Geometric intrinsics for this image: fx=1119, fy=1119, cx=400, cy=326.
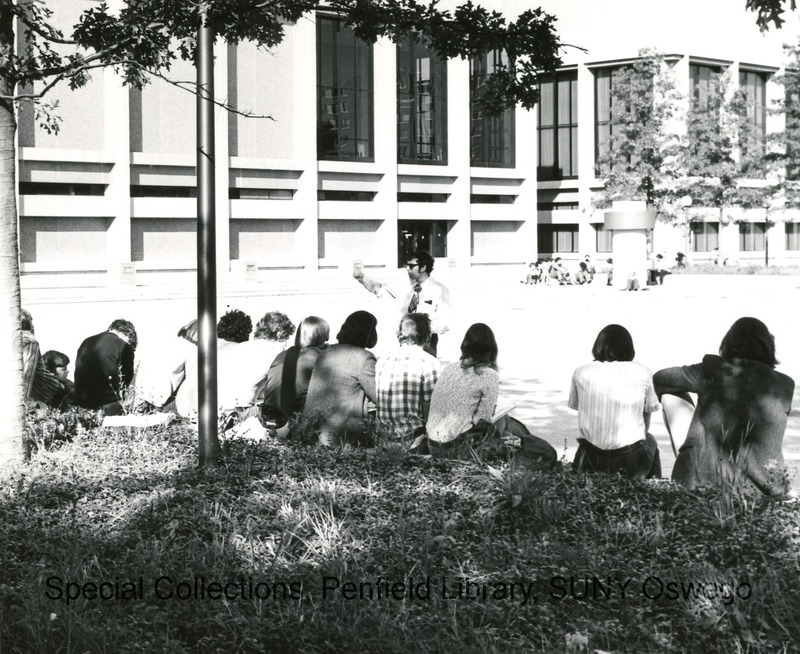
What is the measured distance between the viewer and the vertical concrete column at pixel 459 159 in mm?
55188

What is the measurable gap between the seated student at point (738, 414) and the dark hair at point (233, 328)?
414 cm

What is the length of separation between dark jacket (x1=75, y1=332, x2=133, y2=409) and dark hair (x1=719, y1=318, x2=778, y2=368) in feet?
15.9

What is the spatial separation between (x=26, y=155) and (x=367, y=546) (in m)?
40.2

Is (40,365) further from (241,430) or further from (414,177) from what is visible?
(414,177)

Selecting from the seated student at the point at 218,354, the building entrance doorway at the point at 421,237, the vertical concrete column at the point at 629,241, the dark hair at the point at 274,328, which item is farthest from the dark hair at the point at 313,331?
the building entrance doorway at the point at 421,237

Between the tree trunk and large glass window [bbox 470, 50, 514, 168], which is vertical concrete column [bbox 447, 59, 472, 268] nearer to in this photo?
large glass window [bbox 470, 50, 514, 168]

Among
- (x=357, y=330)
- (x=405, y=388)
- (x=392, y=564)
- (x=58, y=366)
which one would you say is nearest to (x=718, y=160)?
(x=58, y=366)

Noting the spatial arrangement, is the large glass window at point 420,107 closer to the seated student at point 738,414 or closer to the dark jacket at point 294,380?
the dark jacket at point 294,380

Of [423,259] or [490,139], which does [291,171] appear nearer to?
[490,139]

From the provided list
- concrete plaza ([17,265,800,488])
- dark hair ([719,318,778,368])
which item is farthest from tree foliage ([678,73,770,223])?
dark hair ([719,318,778,368])

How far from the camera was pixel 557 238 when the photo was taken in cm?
7262

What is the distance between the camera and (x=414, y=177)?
54.4 metres

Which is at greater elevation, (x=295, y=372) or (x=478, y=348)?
(x=478, y=348)

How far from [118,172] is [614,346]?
39943 millimetres
